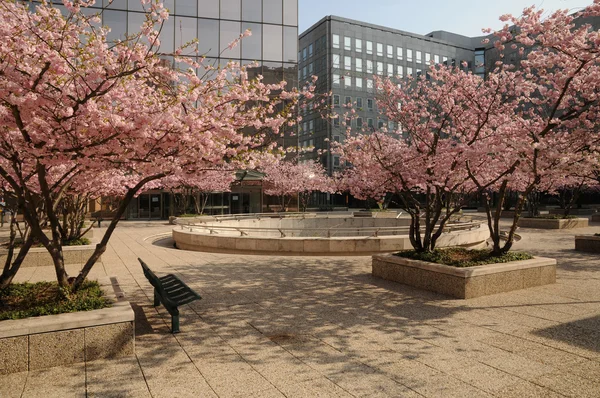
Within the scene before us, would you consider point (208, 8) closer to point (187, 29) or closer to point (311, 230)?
point (187, 29)

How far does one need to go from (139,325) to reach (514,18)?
36.1 feet

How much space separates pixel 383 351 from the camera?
20.5 feet

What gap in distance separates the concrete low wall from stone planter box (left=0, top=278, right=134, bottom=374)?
10214mm

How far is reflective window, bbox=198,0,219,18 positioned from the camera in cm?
4153

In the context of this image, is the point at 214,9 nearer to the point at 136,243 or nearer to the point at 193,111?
the point at 136,243

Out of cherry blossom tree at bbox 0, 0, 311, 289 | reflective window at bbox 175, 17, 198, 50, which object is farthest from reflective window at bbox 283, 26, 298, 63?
cherry blossom tree at bbox 0, 0, 311, 289

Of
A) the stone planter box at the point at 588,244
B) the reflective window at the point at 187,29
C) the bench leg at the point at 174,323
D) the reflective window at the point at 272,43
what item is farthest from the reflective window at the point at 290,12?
the bench leg at the point at 174,323

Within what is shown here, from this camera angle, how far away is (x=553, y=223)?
27.9m

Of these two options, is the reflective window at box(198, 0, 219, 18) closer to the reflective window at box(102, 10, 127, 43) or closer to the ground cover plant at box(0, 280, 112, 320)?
the reflective window at box(102, 10, 127, 43)

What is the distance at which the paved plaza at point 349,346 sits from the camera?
5094mm

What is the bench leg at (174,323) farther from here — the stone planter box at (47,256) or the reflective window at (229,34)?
the reflective window at (229,34)

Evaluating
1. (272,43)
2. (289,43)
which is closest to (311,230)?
(272,43)

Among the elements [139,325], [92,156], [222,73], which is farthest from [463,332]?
[92,156]

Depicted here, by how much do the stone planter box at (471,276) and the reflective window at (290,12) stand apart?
125 ft
